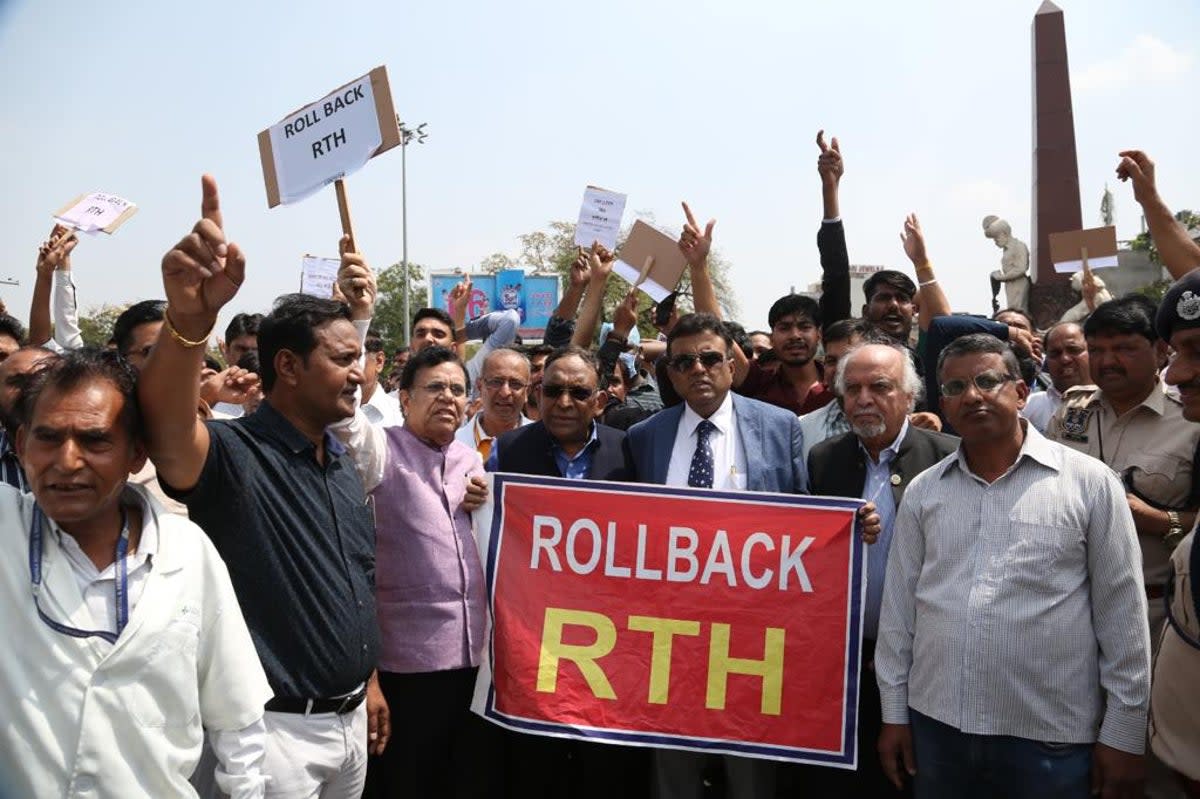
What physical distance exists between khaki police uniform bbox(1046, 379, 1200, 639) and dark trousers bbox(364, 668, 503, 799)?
113 inches

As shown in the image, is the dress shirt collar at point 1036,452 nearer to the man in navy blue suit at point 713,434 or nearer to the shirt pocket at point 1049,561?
the shirt pocket at point 1049,561

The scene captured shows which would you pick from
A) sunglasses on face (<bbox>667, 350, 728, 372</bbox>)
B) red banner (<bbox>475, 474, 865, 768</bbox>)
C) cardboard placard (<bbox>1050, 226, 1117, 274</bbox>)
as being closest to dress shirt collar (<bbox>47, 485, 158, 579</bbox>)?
red banner (<bbox>475, 474, 865, 768</bbox>)

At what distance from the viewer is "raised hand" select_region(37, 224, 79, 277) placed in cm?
631

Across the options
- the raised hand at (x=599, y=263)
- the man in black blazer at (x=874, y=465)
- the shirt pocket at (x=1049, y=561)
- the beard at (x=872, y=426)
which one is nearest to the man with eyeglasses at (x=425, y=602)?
the man in black blazer at (x=874, y=465)

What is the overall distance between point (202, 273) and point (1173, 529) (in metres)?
3.65

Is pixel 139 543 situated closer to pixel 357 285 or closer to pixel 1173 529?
pixel 357 285

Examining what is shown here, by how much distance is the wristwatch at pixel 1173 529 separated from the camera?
3.75 meters

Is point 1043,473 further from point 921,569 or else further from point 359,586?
point 359,586

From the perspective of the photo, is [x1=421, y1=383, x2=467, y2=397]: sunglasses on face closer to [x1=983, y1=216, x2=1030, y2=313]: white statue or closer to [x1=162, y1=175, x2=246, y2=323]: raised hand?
[x1=162, y1=175, x2=246, y2=323]: raised hand

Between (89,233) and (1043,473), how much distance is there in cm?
611

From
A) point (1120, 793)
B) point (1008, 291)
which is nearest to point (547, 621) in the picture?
point (1120, 793)

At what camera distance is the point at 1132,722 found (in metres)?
3.09

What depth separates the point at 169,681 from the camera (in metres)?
2.33

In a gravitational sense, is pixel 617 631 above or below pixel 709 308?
below
